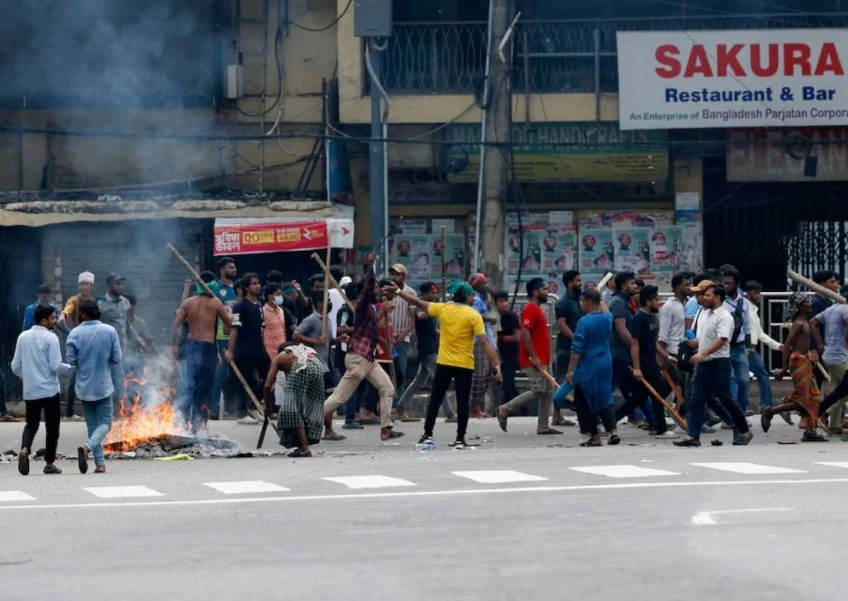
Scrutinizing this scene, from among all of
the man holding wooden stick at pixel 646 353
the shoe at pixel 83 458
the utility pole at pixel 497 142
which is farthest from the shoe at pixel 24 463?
the utility pole at pixel 497 142

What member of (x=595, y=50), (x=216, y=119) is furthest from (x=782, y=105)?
(x=216, y=119)

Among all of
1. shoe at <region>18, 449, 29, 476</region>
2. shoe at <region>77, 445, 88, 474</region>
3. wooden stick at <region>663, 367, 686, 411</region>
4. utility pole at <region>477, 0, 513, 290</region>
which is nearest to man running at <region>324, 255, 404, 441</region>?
wooden stick at <region>663, 367, 686, 411</region>

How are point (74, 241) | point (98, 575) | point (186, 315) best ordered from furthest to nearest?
point (74, 241)
point (186, 315)
point (98, 575)

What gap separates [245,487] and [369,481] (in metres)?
0.89

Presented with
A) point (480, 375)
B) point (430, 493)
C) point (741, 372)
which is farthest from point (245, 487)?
point (741, 372)

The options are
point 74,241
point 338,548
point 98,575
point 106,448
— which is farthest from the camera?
point 74,241

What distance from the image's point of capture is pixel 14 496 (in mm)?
11289

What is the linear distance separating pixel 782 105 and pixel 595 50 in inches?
103

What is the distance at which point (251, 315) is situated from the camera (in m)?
16.7

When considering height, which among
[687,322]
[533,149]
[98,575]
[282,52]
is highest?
[282,52]

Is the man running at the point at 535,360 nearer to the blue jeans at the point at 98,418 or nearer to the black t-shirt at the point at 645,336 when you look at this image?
the black t-shirt at the point at 645,336

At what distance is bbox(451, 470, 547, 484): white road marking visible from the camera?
11.6 m

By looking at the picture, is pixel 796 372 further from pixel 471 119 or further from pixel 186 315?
pixel 471 119

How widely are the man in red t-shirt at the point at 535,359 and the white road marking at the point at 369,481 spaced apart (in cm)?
420
